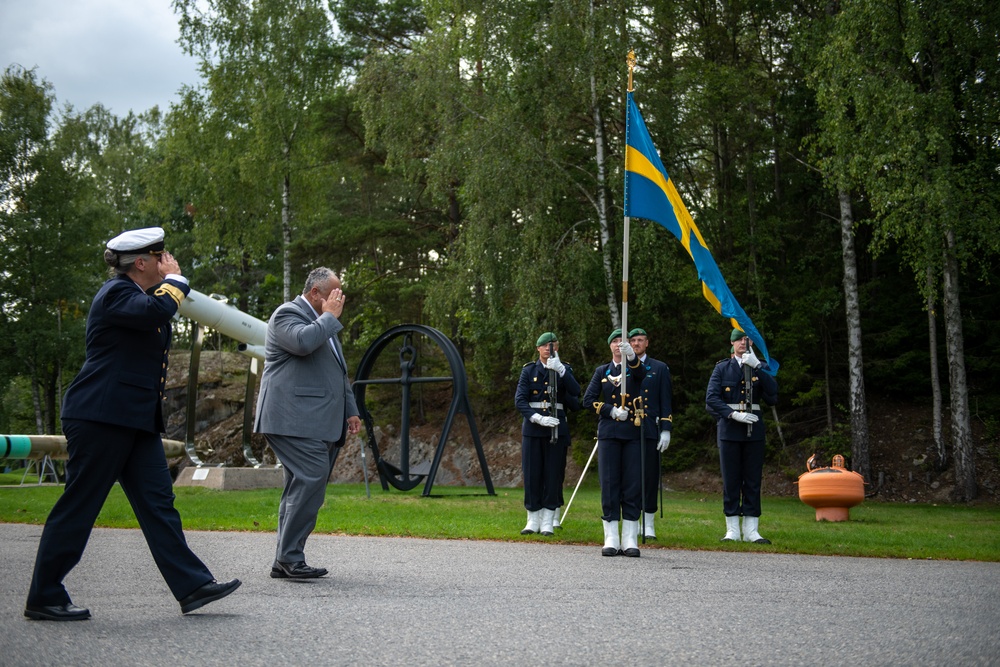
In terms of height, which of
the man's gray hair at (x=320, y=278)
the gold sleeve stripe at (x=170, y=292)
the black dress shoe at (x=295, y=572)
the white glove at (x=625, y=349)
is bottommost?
the black dress shoe at (x=295, y=572)

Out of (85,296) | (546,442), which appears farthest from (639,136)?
(85,296)

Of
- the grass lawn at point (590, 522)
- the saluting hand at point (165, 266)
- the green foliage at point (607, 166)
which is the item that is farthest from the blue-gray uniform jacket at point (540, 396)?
the green foliage at point (607, 166)

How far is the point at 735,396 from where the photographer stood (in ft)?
34.8

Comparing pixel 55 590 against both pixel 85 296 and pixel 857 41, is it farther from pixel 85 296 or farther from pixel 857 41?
pixel 85 296

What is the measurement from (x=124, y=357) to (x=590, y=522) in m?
7.92

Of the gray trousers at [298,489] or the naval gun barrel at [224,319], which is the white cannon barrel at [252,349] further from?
the gray trousers at [298,489]

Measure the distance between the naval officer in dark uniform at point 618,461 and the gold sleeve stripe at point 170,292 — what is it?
15.1 ft

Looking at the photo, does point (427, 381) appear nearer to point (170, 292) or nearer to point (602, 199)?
point (602, 199)

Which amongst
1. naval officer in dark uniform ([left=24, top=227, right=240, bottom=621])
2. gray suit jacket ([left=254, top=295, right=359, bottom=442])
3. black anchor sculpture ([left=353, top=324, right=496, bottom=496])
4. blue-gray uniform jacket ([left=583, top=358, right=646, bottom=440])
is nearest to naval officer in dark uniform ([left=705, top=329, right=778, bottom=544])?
blue-gray uniform jacket ([left=583, top=358, right=646, bottom=440])

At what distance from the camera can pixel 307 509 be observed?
269 inches

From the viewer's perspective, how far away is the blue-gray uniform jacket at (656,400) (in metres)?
10.1

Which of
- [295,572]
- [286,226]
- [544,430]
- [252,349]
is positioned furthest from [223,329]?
[295,572]

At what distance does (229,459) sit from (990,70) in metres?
21.6

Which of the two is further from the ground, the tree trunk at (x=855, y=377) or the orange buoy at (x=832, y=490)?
the tree trunk at (x=855, y=377)
